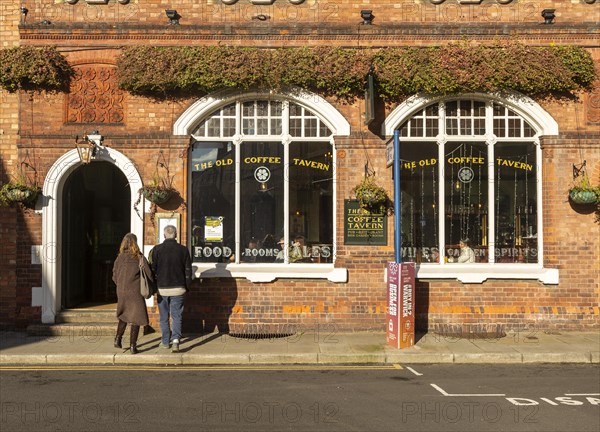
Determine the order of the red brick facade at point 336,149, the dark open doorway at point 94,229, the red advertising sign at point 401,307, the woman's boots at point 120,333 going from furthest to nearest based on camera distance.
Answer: the dark open doorway at point 94,229 < the red brick facade at point 336,149 < the red advertising sign at point 401,307 < the woman's boots at point 120,333

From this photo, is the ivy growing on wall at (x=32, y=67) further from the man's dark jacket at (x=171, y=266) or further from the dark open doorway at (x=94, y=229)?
the man's dark jacket at (x=171, y=266)

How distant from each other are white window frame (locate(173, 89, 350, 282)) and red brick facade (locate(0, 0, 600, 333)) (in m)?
0.14

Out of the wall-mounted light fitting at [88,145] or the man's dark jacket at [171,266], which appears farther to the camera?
the wall-mounted light fitting at [88,145]

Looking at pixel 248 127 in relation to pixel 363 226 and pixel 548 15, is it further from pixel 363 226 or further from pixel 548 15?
pixel 548 15

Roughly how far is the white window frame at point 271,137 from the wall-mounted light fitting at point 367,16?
1612 mm

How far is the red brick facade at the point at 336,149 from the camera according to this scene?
12.6 meters

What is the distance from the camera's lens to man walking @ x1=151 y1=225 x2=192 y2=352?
36.2 ft

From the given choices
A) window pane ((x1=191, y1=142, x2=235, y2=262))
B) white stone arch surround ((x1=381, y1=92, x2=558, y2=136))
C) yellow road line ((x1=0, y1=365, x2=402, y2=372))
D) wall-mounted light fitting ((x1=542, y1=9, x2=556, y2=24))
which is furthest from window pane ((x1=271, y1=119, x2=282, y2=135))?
wall-mounted light fitting ((x1=542, y1=9, x2=556, y2=24))

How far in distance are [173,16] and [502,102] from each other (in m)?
6.11

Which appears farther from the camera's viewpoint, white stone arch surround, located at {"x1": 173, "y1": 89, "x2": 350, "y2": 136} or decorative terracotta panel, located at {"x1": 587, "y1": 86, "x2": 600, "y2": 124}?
decorative terracotta panel, located at {"x1": 587, "y1": 86, "x2": 600, "y2": 124}

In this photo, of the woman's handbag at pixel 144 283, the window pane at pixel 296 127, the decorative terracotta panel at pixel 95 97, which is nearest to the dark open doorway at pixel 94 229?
the decorative terracotta panel at pixel 95 97

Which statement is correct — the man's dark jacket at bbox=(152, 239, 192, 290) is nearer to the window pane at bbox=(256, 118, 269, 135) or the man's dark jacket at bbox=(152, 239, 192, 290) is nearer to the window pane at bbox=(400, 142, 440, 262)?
the window pane at bbox=(256, 118, 269, 135)

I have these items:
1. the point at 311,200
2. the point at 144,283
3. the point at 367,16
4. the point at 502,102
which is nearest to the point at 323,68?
the point at 367,16

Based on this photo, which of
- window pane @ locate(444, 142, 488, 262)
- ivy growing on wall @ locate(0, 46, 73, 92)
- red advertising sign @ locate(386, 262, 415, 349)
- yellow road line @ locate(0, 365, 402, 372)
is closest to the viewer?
yellow road line @ locate(0, 365, 402, 372)
